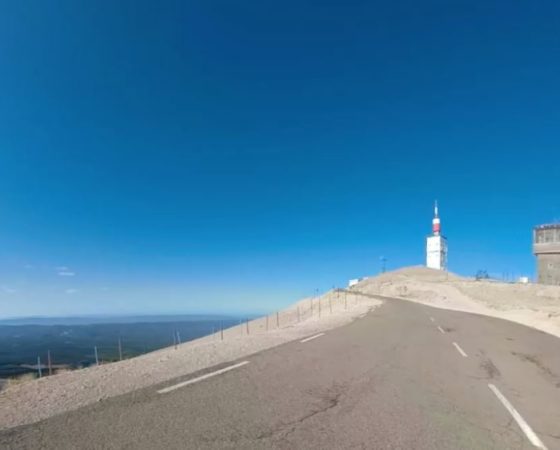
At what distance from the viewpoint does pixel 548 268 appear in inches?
2589

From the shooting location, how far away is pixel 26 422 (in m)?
5.71

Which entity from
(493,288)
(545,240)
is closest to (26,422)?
(493,288)

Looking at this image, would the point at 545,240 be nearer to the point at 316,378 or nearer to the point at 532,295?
the point at 532,295

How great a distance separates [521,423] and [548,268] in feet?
230

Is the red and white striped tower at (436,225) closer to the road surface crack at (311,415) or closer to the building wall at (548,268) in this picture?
the building wall at (548,268)

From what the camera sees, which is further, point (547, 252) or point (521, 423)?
point (547, 252)

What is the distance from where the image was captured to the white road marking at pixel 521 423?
545 cm

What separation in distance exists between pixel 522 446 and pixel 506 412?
5.40ft

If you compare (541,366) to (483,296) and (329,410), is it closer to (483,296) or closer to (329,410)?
(329,410)

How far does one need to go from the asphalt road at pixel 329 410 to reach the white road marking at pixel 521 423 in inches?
2.2

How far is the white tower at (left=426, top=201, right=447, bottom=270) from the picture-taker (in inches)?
4230

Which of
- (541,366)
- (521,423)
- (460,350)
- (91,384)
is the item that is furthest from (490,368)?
(91,384)

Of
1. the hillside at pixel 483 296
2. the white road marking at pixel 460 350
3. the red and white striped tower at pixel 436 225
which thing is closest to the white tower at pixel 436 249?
the red and white striped tower at pixel 436 225

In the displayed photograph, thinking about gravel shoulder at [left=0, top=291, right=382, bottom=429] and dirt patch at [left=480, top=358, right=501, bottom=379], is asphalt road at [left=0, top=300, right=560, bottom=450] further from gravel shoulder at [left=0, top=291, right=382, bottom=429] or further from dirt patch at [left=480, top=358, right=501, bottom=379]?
gravel shoulder at [left=0, top=291, right=382, bottom=429]
